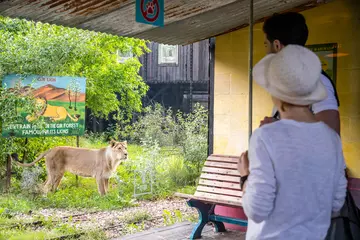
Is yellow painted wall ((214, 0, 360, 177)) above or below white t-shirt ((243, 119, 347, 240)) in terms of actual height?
above

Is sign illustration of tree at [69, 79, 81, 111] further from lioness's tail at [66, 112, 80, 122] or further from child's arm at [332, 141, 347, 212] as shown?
child's arm at [332, 141, 347, 212]

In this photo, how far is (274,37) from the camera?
260 cm

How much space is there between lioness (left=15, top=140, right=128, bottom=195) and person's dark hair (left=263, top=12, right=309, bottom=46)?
717cm

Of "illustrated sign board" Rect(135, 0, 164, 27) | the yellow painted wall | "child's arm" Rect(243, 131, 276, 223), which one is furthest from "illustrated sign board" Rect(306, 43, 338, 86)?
"child's arm" Rect(243, 131, 276, 223)

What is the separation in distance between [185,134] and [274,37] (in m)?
9.62

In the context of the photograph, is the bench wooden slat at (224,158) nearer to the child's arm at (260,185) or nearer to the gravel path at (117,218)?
the gravel path at (117,218)

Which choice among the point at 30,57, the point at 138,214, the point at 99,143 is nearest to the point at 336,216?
the point at 138,214

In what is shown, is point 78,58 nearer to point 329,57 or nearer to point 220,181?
point 220,181

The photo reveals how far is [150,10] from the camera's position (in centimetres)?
484

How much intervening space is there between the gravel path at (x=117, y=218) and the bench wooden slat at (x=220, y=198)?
6.28 ft

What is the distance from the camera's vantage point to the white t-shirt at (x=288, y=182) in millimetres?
1829

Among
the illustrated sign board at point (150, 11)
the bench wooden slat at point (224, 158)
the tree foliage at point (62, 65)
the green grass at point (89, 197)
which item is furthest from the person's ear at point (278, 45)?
the tree foliage at point (62, 65)

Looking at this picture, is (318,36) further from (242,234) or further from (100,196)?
(100,196)

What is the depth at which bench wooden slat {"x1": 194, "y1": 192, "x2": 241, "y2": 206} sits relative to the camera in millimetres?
5641
